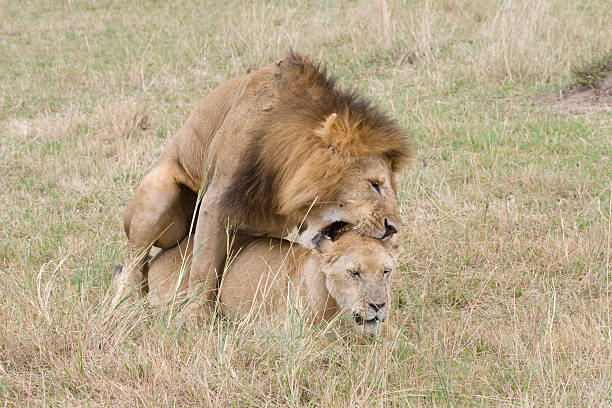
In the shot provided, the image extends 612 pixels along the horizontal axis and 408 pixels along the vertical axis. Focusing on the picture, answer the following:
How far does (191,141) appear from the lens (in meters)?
4.22

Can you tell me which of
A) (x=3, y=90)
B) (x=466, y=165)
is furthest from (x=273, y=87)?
(x=3, y=90)

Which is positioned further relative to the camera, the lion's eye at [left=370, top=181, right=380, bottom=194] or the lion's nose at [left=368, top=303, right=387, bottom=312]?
the lion's eye at [left=370, top=181, right=380, bottom=194]

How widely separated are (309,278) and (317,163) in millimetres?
536

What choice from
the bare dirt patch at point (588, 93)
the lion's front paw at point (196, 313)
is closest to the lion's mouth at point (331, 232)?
the lion's front paw at point (196, 313)

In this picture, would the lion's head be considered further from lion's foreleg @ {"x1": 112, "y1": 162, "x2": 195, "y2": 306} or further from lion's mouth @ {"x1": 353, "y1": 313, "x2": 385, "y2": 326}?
lion's foreleg @ {"x1": 112, "y1": 162, "x2": 195, "y2": 306}

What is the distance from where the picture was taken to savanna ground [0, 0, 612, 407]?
118 inches

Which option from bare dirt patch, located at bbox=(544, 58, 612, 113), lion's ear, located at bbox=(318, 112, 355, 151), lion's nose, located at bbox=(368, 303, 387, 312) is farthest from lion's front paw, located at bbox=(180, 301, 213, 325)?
bare dirt patch, located at bbox=(544, 58, 612, 113)

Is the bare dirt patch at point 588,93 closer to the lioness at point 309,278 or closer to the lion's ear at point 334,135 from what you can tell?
the lioness at point 309,278

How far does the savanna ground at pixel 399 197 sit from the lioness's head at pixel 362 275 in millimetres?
154

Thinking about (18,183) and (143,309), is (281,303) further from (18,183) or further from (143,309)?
(18,183)

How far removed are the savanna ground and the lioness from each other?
183 millimetres

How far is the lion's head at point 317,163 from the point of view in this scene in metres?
3.14

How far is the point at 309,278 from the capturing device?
3.45 metres

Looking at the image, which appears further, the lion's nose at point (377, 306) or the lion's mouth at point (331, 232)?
the lion's mouth at point (331, 232)
